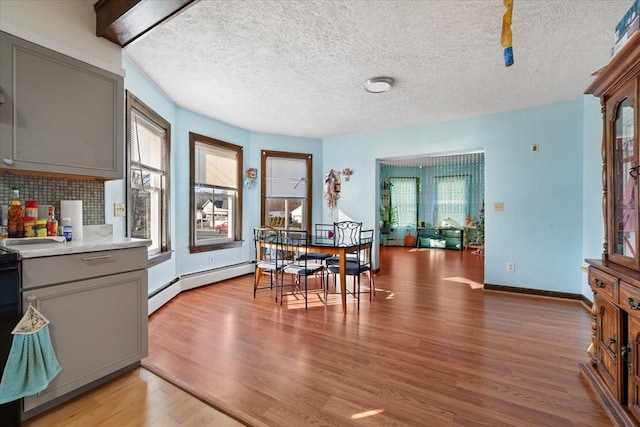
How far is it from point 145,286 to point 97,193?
0.92 meters

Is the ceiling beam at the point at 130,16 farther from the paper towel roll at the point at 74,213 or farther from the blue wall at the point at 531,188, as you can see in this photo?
the blue wall at the point at 531,188

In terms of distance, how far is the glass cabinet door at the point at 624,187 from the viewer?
1.54m

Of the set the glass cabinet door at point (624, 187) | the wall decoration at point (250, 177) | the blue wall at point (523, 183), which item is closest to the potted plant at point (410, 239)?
the blue wall at point (523, 183)

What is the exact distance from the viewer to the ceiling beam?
5.66ft

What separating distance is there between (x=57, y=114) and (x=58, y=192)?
0.57 meters

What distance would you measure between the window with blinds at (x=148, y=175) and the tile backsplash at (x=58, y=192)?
1.51 feet

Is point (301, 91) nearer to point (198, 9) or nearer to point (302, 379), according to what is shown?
point (198, 9)

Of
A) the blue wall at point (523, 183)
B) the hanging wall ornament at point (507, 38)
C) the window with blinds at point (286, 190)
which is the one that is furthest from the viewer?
the window with blinds at point (286, 190)

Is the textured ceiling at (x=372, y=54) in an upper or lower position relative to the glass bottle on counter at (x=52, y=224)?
upper

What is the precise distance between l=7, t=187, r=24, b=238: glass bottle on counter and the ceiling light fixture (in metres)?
3.03

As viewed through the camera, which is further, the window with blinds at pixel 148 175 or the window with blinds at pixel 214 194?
the window with blinds at pixel 214 194

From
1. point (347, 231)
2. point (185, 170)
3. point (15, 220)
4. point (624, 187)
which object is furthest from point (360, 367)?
point (185, 170)

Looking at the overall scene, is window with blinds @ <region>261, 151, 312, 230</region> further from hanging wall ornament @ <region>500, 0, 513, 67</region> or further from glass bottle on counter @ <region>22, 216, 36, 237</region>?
hanging wall ornament @ <region>500, 0, 513, 67</region>

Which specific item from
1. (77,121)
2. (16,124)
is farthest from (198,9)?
(16,124)
